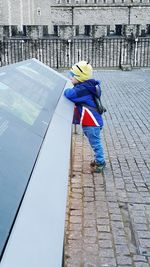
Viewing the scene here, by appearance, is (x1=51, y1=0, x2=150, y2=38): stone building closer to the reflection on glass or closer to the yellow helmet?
the yellow helmet

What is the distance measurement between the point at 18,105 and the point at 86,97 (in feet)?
5.36

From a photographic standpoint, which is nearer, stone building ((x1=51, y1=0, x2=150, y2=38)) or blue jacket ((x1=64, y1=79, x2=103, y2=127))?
blue jacket ((x1=64, y1=79, x2=103, y2=127))

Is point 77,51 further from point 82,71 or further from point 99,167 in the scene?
point 82,71

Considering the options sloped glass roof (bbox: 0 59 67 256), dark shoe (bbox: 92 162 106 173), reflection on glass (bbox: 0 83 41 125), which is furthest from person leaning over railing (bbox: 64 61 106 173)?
reflection on glass (bbox: 0 83 41 125)

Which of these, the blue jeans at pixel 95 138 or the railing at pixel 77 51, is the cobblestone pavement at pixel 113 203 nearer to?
the blue jeans at pixel 95 138

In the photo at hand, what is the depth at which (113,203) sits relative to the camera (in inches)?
164

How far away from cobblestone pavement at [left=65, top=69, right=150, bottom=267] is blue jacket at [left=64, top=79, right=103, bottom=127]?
0.75 meters

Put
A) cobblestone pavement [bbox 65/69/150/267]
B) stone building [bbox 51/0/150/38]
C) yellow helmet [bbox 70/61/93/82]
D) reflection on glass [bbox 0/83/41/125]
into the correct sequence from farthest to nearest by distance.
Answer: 1. stone building [bbox 51/0/150/38]
2. yellow helmet [bbox 70/61/93/82]
3. cobblestone pavement [bbox 65/69/150/267]
4. reflection on glass [bbox 0/83/41/125]

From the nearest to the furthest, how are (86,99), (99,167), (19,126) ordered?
(19,126) → (86,99) → (99,167)

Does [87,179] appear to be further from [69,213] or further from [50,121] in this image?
[50,121]

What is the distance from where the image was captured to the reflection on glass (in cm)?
288

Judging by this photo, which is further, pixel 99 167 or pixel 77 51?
pixel 77 51

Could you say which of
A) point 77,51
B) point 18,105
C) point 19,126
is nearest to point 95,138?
point 18,105

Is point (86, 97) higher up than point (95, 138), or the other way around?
point (86, 97)
